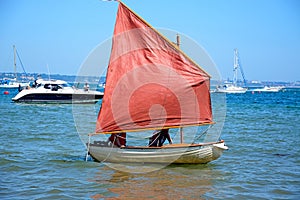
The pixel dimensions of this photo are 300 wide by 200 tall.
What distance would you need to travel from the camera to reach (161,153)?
1647 centimetres

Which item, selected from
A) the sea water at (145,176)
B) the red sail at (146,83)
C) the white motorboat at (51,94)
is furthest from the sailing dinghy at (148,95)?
the white motorboat at (51,94)

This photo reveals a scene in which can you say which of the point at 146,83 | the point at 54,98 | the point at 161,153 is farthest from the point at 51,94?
the point at 161,153

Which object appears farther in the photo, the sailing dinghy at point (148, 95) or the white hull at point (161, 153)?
the sailing dinghy at point (148, 95)

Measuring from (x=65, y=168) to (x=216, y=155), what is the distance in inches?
237

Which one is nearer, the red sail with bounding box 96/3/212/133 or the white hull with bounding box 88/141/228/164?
the white hull with bounding box 88/141/228/164

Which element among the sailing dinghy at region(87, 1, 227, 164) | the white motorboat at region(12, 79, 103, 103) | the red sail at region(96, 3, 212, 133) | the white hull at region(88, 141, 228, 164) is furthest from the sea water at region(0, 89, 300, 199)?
the white motorboat at region(12, 79, 103, 103)

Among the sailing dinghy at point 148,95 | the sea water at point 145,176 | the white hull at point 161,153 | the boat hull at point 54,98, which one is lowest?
the sea water at point 145,176

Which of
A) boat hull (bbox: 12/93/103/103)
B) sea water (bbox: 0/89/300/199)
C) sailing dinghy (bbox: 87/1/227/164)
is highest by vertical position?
sailing dinghy (bbox: 87/1/227/164)

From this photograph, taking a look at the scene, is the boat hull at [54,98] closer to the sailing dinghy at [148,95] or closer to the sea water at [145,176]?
the sea water at [145,176]

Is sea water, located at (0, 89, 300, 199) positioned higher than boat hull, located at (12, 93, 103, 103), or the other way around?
boat hull, located at (12, 93, 103, 103)

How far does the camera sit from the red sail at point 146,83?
16781mm

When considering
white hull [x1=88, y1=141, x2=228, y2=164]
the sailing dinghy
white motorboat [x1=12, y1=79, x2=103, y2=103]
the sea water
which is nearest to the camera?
the sea water

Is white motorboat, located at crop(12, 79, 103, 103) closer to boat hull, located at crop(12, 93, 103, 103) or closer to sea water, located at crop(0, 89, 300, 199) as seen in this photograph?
boat hull, located at crop(12, 93, 103, 103)

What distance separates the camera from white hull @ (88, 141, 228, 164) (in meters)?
16.5
